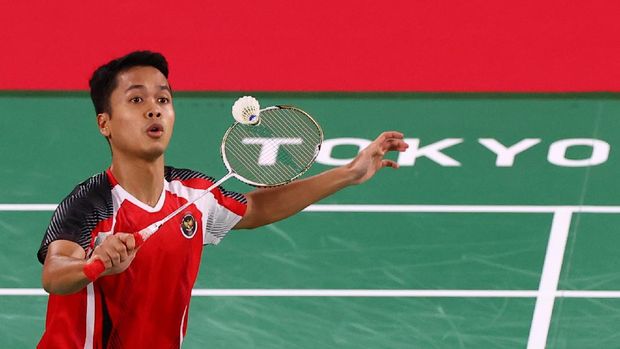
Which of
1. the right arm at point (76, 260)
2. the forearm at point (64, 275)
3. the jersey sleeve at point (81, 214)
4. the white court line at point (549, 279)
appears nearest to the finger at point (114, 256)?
the right arm at point (76, 260)

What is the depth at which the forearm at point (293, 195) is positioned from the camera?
4879 mm

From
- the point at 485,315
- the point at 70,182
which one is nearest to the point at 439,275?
the point at 485,315

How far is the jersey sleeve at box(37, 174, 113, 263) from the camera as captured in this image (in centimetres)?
443

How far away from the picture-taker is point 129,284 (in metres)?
4.62

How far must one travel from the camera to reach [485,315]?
21.3 ft

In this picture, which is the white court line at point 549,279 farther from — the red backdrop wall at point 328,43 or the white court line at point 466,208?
the red backdrop wall at point 328,43

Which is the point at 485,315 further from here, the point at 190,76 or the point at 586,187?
the point at 190,76

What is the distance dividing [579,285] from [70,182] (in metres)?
2.55

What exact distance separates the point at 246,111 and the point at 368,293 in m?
2.20

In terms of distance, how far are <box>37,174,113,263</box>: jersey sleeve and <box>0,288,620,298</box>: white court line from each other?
2.00 m

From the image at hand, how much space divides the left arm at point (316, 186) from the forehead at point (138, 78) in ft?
1.93

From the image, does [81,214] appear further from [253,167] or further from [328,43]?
[328,43]

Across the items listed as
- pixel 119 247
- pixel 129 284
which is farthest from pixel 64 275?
pixel 129 284

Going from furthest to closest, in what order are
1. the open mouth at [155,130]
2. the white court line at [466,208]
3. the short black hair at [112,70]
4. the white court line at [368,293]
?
the white court line at [466,208], the white court line at [368,293], the short black hair at [112,70], the open mouth at [155,130]
